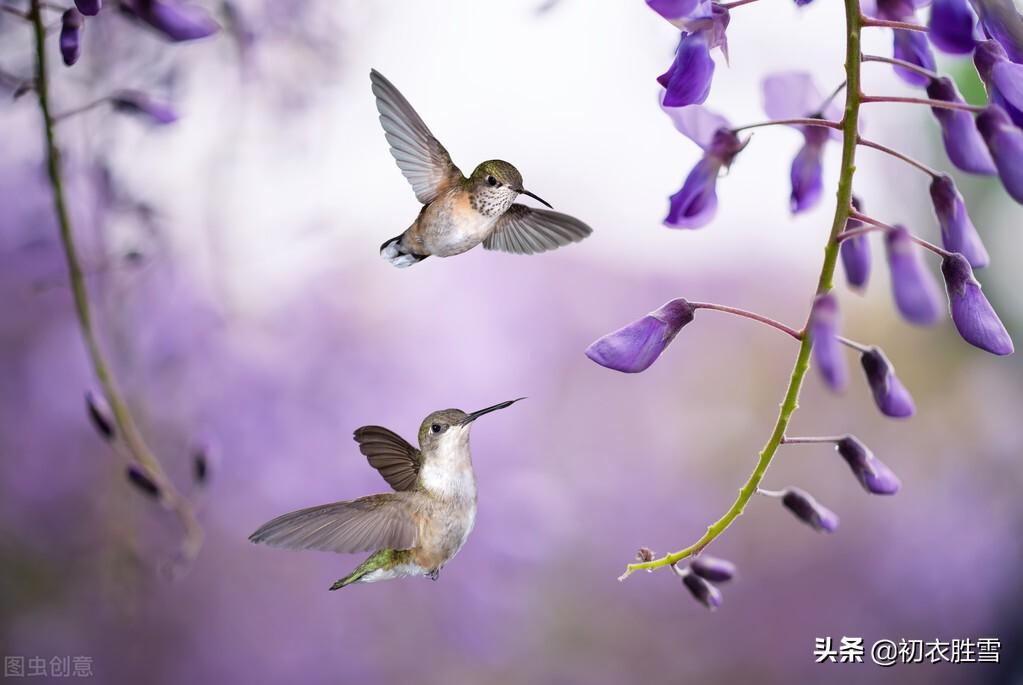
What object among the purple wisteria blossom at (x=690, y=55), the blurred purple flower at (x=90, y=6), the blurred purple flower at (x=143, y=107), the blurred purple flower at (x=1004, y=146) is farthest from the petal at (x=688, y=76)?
the blurred purple flower at (x=143, y=107)

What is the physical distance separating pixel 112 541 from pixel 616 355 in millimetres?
756

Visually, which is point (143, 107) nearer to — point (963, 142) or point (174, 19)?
point (174, 19)

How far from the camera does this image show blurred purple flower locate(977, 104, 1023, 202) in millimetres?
359

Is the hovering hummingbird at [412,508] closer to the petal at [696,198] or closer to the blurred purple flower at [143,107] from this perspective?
the petal at [696,198]

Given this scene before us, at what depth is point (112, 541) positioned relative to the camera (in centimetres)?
98

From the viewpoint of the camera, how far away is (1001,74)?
399 millimetres

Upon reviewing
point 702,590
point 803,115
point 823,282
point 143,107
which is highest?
point 143,107

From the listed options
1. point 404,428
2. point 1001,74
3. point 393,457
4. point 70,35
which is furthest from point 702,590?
point 404,428

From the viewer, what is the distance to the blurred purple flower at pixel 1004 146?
0.36 metres

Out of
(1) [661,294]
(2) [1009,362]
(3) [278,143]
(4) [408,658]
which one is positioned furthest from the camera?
(2) [1009,362]

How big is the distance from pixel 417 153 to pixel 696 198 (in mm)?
110

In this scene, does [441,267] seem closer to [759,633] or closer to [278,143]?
[278,143]

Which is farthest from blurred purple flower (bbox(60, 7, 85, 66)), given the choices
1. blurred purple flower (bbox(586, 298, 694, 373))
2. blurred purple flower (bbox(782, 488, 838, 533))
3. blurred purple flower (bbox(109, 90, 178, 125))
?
blurred purple flower (bbox(782, 488, 838, 533))

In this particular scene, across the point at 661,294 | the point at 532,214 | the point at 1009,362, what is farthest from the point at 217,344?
the point at 1009,362
